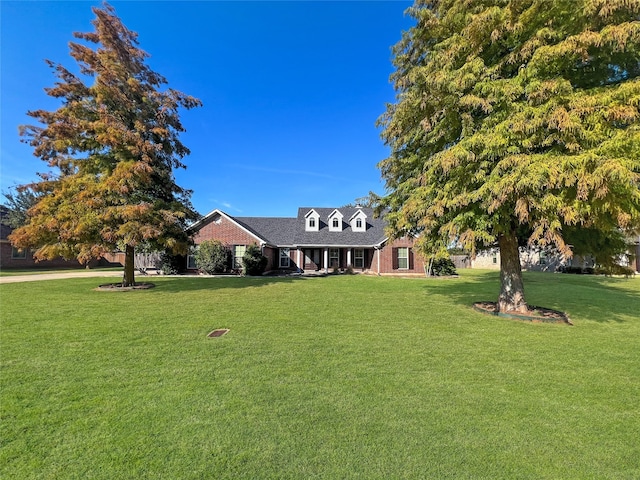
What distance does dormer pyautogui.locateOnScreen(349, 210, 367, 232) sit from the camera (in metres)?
28.9

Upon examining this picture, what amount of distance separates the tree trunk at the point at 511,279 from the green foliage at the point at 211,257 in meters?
19.8

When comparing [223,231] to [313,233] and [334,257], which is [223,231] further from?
[334,257]

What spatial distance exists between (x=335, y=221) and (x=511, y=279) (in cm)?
2051

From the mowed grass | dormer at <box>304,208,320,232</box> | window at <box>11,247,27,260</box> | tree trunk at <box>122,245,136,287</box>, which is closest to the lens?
the mowed grass

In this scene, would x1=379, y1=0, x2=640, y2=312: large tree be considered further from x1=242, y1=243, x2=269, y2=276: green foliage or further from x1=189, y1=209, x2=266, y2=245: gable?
x1=189, y1=209, x2=266, y2=245: gable

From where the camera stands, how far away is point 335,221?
2941cm

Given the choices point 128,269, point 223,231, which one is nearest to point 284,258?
point 223,231

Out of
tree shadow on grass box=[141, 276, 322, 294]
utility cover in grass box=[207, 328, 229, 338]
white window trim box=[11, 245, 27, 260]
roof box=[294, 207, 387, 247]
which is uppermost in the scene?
roof box=[294, 207, 387, 247]

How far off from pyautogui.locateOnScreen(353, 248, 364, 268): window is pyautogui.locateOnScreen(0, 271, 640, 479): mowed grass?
19932mm

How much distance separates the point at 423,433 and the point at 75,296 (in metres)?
13.5

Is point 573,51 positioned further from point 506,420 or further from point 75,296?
point 75,296

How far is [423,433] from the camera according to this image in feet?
10.7

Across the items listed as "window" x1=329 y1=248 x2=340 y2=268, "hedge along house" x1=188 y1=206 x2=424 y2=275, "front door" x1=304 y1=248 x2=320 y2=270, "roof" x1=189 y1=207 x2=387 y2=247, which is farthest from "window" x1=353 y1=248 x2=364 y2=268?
"front door" x1=304 y1=248 x2=320 y2=270

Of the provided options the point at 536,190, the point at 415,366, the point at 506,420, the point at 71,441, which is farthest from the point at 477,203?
the point at 71,441
